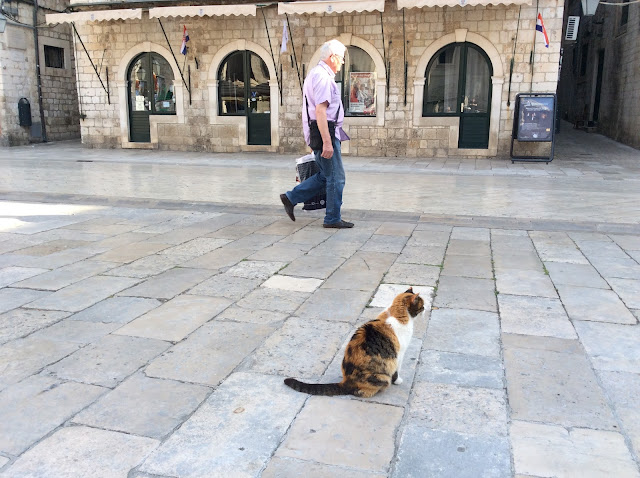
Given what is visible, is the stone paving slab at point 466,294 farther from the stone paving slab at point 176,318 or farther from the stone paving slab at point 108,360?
the stone paving slab at point 108,360

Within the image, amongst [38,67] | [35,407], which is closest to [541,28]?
[35,407]

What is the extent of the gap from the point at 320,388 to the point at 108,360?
1140 millimetres

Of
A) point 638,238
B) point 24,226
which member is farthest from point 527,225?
point 24,226

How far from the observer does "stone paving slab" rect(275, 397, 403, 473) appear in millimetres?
2068

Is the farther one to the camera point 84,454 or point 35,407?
point 35,407

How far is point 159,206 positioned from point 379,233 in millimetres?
3122

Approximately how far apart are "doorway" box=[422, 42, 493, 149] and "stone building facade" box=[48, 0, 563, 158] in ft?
0.08

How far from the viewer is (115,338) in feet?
10.3

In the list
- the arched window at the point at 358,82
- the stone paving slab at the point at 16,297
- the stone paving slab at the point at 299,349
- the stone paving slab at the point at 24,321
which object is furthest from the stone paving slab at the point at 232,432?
the arched window at the point at 358,82

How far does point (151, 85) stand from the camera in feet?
54.5

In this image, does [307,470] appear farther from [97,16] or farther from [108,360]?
[97,16]

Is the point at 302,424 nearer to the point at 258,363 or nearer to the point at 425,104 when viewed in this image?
the point at 258,363

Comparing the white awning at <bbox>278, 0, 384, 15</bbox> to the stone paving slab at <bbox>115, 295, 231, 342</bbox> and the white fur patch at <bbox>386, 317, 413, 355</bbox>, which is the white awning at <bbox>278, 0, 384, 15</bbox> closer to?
the stone paving slab at <bbox>115, 295, 231, 342</bbox>

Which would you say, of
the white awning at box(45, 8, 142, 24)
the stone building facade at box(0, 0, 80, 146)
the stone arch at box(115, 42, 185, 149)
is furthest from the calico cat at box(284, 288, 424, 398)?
the stone building facade at box(0, 0, 80, 146)
